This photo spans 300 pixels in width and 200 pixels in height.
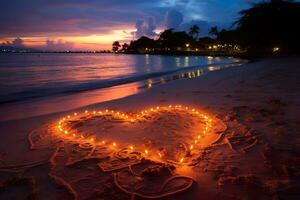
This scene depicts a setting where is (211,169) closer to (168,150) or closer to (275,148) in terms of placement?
(168,150)

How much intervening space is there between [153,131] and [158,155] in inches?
51.7

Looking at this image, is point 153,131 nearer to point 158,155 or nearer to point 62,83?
point 158,155

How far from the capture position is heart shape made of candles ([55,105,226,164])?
4879mm

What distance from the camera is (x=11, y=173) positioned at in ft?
14.1

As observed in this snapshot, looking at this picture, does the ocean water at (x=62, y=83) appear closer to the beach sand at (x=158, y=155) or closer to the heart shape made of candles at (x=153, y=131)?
the heart shape made of candles at (x=153, y=131)

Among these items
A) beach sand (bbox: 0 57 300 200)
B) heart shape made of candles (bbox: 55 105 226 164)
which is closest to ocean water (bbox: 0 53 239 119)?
heart shape made of candles (bbox: 55 105 226 164)

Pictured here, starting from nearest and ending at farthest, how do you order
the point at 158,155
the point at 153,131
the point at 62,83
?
the point at 158,155 < the point at 153,131 < the point at 62,83

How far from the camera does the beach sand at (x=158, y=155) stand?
3604mm

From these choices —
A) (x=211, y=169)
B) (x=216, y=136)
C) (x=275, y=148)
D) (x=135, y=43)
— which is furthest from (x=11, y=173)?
(x=135, y=43)

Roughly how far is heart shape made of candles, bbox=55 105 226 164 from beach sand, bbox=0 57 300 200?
0.07 feet

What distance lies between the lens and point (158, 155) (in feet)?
15.3

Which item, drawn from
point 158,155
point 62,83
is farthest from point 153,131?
point 62,83

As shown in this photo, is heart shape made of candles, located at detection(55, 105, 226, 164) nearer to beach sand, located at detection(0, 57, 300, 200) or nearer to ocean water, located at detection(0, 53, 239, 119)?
beach sand, located at detection(0, 57, 300, 200)

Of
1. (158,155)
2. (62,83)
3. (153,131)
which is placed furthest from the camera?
(62,83)
